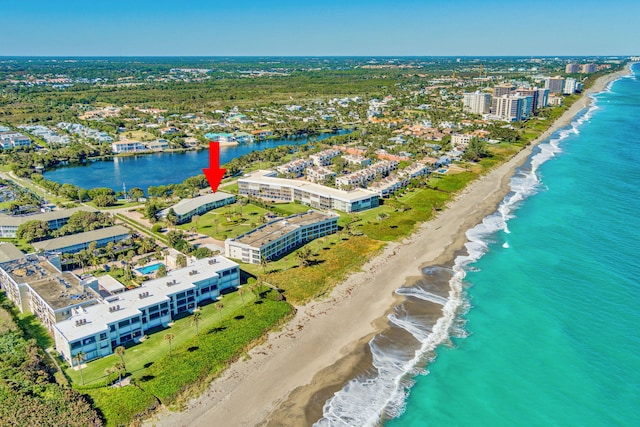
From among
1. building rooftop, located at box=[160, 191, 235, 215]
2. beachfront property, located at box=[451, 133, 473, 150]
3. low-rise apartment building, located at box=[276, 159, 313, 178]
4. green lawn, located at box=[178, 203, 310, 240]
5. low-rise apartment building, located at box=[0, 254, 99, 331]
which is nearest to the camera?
low-rise apartment building, located at box=[0, 254, 99, 331]

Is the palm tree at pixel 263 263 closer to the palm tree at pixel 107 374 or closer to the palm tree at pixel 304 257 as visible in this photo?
the palm tree at pixel 304 257

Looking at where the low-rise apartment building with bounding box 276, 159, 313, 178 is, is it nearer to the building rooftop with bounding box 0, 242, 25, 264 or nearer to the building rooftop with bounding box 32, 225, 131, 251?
the building rooftop with bounding box 32, 225, 131, 251

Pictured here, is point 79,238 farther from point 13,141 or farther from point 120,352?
point 13,141

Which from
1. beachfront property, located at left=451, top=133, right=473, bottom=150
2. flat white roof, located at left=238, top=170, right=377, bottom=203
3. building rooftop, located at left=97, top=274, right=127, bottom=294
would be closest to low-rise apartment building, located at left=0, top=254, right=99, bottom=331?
building rooftop, located at left=97, top=274, right=127, bottom=294

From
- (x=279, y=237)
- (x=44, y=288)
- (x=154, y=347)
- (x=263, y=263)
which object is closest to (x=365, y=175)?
(x=279, y=237)

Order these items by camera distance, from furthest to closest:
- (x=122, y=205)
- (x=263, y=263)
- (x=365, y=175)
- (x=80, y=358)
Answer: (x=365, y=175)
(x=122, y=205)
(x=263, y=263)
(x=80, y=358)

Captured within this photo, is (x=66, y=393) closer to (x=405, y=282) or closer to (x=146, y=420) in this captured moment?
(x=146, y=420)

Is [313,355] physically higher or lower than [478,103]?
lower
